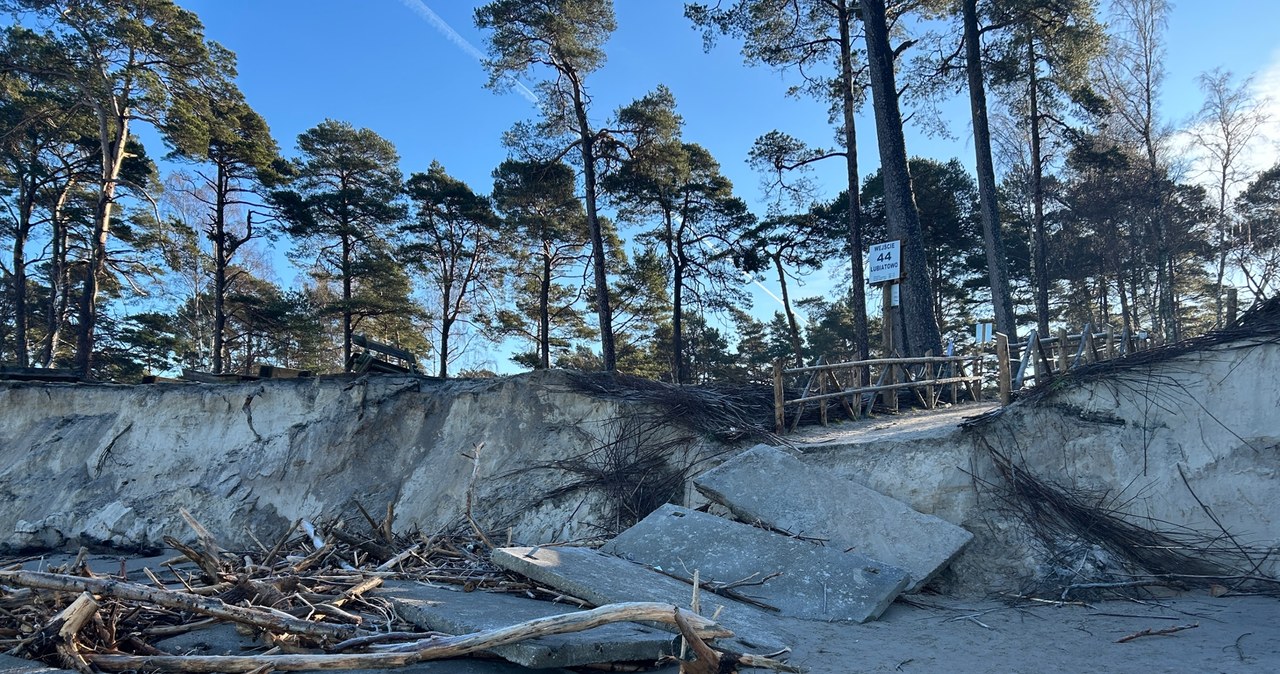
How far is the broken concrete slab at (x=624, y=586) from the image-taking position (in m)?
4.63

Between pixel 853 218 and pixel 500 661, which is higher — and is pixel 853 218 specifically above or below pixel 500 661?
above

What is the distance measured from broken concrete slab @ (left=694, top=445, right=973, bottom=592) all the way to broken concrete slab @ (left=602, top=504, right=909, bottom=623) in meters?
0.39

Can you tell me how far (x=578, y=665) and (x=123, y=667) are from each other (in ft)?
7.95

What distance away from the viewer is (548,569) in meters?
5.07

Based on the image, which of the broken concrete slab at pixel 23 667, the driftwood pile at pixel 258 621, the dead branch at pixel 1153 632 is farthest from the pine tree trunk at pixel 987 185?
the broken concrete slab at pixel 23 667

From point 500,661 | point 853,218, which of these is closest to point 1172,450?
point 500,661

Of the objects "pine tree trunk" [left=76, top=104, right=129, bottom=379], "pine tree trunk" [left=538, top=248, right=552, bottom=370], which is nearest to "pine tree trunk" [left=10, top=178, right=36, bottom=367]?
"pine tree trunk" [left=76, top=104, right=129, bottom=379]

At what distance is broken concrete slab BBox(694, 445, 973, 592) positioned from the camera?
665 centimetres

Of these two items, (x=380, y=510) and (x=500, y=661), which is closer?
(x=500, y=661)

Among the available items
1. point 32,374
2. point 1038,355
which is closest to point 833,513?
point 1038,355

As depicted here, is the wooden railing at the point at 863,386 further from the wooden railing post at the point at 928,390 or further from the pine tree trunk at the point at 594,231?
the pine tree trunk at the point at 594,231

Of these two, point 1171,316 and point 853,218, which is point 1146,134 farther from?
point 853,218

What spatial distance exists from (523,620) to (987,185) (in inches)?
598

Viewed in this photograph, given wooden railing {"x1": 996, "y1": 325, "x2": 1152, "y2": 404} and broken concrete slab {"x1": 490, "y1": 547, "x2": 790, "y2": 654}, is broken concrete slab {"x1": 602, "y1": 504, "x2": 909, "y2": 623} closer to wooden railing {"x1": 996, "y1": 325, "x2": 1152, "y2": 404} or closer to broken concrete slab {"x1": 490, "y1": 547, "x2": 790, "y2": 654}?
broken concrete slab {"x1": 490, "y1": 547, "x2": 790, "y2": 654}
